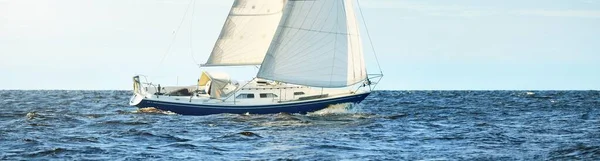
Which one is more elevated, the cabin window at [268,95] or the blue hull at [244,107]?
the cabin window at [268,95]

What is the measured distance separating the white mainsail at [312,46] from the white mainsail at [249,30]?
435cm

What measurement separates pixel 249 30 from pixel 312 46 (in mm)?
6447

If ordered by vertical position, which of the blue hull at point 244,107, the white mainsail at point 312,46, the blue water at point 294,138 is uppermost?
the white mainsail at point 312,46

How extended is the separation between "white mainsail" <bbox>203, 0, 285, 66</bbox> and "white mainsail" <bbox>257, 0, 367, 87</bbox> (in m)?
4.35

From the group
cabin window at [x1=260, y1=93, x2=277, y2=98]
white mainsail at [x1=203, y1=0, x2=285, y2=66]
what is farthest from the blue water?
white mainsail at [x1=203, y1=0, x2=285, y2=66]

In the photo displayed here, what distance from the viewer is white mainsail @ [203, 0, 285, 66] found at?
5562cm

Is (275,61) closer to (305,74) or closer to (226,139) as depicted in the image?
(305,74)

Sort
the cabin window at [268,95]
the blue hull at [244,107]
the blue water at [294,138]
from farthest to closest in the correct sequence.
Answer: the cabin window at [268,95] → the blue hull at [244,107] → the blue water at [294,138]

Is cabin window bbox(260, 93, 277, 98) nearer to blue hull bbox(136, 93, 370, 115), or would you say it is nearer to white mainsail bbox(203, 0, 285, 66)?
blue hull bbox(136, 93, 370, 115)

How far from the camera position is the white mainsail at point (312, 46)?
50719mm

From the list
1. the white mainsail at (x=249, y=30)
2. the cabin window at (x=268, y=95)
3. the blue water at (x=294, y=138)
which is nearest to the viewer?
the blue water at (x=294, y=138)

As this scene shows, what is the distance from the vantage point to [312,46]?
5084 centimetres

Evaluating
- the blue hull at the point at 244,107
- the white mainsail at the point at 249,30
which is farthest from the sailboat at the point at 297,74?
the white mainsail at the point at 249,30

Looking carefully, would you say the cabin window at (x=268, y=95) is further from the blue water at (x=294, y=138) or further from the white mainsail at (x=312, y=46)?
the blue water at (x=294, y=138)
